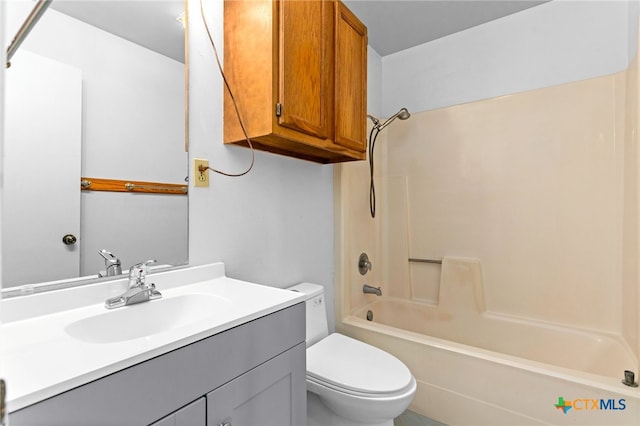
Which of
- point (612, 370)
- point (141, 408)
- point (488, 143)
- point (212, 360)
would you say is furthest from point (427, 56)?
point (141, 408)

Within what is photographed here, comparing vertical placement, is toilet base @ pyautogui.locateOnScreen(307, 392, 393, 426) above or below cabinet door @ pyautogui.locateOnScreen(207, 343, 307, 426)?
below

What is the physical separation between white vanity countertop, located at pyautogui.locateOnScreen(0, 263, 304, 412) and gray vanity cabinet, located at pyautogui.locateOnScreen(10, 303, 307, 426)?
0.02m

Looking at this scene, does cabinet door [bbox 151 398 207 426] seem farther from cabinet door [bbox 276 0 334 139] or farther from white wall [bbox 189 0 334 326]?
cabinet door [bbox 276 0 334 139]

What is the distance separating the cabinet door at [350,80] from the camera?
144 centimetres

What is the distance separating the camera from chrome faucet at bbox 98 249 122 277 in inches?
38.2

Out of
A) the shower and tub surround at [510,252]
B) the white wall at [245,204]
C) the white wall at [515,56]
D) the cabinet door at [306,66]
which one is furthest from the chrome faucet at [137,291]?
the white wall at [515,56]

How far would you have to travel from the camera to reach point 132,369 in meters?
0.60

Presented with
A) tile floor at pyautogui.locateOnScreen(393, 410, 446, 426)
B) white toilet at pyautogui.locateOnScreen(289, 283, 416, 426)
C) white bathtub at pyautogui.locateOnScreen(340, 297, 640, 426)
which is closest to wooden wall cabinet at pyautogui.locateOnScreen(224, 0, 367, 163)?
white toilet at pyautogui.locateOnScreen(289, 283, 416, 426)

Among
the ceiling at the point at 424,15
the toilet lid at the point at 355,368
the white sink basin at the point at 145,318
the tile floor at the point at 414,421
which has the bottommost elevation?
the tile floor at the point at 414,421

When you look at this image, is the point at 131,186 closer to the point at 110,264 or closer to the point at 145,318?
the point at 110,264

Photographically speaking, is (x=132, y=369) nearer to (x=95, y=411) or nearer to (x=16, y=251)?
(x=95, y=411)

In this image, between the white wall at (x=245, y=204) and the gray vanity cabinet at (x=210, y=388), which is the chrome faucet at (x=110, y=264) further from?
the gray vanity cabinet at (x=210, y=388)

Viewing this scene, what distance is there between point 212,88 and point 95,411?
111cm

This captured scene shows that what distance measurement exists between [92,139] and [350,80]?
1105 millimetres
